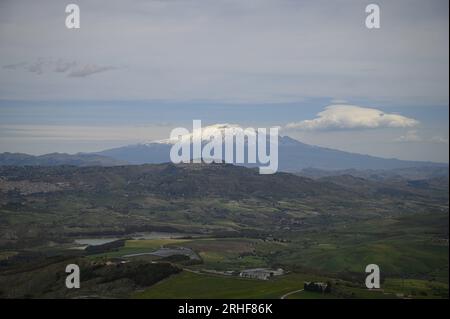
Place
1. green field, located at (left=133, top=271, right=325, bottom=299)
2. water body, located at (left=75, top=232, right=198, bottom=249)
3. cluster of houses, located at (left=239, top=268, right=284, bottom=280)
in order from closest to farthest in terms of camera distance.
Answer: green field, located at (left=133, top=271, right=325, bottom=299) → cluster of houses, located at (left=239, top=268, right=284, bottom=280) → water body, located at (left=75, top=232, right=198, bottom=249)

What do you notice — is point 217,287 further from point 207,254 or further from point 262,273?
point 207,254

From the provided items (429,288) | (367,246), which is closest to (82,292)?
(429,288)

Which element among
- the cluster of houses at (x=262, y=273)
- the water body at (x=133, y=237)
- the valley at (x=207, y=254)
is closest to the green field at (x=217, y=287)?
the valley at (x=207, y=254)

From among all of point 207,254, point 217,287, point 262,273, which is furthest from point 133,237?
point 217,287

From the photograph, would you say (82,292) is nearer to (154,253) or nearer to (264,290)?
(264,290)

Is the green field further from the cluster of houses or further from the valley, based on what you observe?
the cluster of houses

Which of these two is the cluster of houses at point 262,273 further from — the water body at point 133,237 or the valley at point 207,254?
the water body at point 133,237

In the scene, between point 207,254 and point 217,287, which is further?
point 207,254

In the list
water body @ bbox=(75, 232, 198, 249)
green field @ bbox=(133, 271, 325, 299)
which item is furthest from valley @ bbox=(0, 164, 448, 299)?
water body @ bbox=(75, 232, 198, 249)

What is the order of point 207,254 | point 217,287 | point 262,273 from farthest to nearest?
point 207,254
point 262,273
point 217,287
